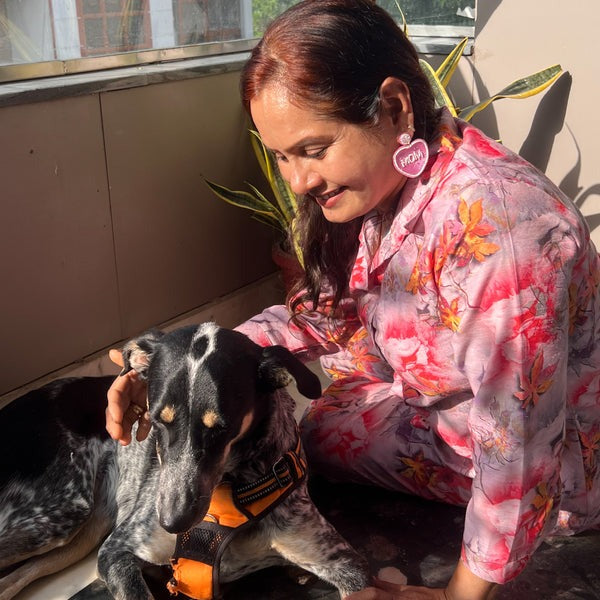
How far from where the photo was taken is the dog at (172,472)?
1976 mm

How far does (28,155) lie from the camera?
110 inches

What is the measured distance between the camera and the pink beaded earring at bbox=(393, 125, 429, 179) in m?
1.87

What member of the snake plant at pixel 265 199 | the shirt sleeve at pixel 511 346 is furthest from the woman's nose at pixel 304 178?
the snake plant at pixel 265 199

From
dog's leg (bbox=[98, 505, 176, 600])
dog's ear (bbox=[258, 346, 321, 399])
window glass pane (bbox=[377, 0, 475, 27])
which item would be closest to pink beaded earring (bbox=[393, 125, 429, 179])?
dog's ear (bbox=[258, 346, 321, 399])

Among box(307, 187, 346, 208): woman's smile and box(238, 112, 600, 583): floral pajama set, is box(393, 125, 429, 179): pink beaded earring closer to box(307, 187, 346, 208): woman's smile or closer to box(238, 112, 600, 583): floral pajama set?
box(238, 112, 600, 583): floral pajama set

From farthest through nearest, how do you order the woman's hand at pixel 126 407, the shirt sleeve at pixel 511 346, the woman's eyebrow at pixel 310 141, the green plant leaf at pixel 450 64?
the green plant leaf at pixel 450 64 → the woman's hand at pixel 126 407 → the woman's eyebrow at pixel 310 141 → the shirt sleeve at pixel 511 346

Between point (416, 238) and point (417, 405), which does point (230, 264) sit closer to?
point (417, 405)

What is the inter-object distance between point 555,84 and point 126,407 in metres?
2.31

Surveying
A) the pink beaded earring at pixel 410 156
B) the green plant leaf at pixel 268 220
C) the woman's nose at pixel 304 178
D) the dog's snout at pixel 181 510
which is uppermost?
the pink beaded earring at pixel 410 156

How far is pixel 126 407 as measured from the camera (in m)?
2.19

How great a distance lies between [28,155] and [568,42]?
2167mm

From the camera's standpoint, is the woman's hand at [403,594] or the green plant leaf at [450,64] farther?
the green plant leaf at [450,64]

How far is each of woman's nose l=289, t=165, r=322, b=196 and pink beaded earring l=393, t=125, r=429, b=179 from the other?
7.3 inches

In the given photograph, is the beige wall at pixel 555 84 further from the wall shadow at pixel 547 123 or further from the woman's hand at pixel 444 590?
the woman's hand at pixel 444 590
